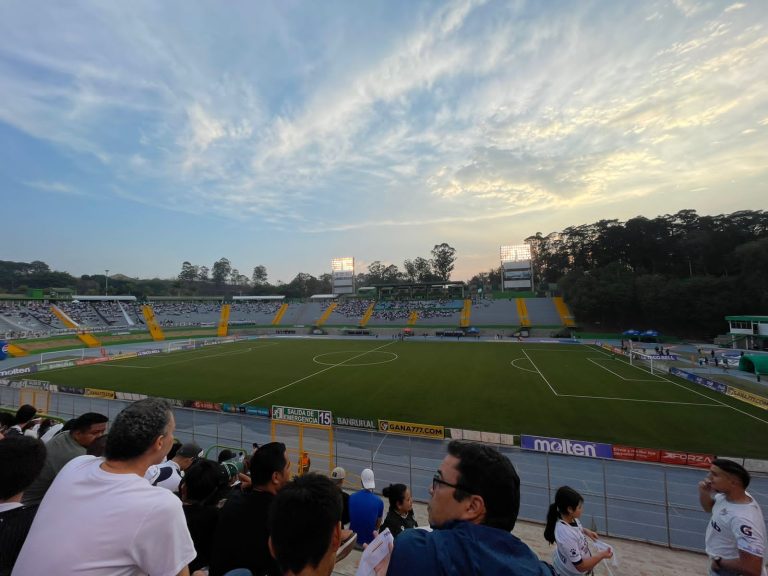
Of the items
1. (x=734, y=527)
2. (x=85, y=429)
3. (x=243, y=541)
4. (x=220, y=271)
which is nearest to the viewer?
(x=243, y=541)

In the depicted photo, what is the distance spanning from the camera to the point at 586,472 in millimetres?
11930

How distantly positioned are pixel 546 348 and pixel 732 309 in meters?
24.7

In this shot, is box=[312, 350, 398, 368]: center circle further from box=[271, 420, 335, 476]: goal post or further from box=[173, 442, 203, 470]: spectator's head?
box=[173, 442, 203, 470]: spectator's head

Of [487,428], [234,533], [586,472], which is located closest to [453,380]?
[487,428]

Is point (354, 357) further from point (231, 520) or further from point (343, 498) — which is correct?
point (231, 520)

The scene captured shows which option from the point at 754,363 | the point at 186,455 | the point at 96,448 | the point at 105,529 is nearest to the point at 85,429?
the point at 96,448

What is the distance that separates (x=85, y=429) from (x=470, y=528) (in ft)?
Result: 15.8

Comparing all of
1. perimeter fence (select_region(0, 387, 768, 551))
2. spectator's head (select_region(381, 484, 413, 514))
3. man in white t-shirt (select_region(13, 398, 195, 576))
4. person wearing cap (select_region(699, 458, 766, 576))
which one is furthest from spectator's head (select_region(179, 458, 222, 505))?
perimeter fence (select_region(0, 387, 768, 551))

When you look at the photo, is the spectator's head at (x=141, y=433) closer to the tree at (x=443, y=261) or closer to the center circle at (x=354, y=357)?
the center circle at (x=354, y=357)

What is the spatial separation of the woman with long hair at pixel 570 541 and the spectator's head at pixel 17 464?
181 inches

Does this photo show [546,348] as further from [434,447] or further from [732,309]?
[434,447]

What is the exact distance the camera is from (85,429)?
4.21 meters

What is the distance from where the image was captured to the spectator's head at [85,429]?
4.16m

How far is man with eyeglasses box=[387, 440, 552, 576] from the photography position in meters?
1.49
